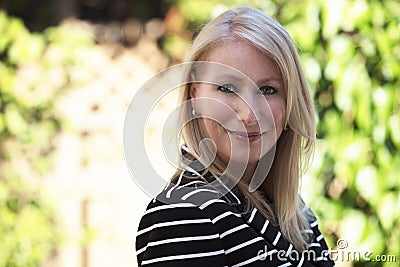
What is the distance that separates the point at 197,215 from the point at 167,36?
339cm

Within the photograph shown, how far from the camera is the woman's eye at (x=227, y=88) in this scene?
1.75 m

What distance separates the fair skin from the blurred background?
1.58m

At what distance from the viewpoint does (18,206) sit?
401cm

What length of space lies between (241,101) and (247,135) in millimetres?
81

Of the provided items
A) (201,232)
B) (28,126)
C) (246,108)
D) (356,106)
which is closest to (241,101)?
(246,108)

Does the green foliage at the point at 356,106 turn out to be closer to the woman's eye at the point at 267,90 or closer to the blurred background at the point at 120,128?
the blurred background at the point at 120,128

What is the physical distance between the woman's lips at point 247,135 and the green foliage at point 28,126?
2.28 m

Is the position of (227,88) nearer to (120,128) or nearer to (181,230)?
(181,230)

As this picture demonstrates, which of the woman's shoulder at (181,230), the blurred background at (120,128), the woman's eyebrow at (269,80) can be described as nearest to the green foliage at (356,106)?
the blurred background at (120,128)

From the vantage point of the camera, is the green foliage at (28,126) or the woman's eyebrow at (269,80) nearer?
the woman's eyebrow at (269,80)

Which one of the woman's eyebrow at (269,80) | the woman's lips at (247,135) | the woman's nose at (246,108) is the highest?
the woman's eyebrow at (269,80)

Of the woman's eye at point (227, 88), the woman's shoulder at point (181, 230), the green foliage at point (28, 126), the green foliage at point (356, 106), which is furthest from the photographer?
the green foliage at point (28, 126)

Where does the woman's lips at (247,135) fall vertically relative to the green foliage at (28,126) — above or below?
below

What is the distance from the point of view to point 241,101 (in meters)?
1.76
